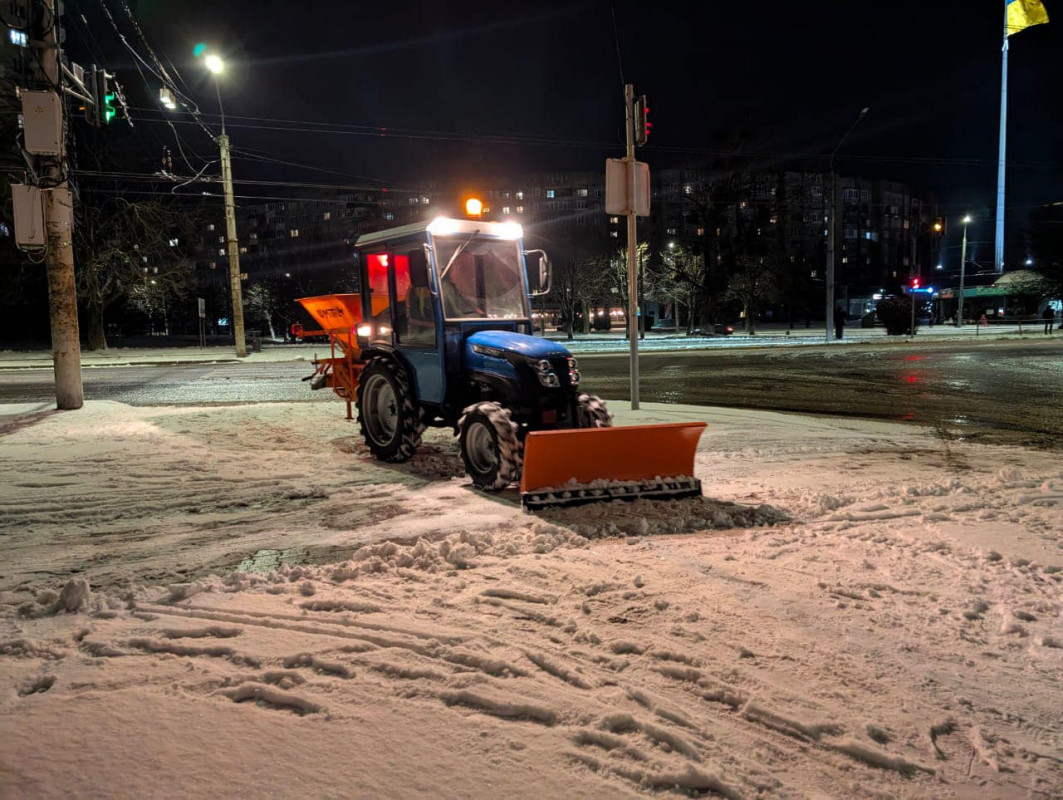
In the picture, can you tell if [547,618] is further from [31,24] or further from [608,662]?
[31,24]

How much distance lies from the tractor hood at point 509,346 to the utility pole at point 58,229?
786 cm

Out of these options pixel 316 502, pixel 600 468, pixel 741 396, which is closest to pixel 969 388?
pixel 741 396

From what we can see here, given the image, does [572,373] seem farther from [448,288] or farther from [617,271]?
[617,271]

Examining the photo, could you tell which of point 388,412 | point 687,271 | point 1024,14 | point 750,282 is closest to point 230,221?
point 388,412

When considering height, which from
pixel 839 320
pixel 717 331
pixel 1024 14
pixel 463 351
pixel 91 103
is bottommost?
pixel 463 351

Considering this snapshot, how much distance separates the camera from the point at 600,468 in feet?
20.2

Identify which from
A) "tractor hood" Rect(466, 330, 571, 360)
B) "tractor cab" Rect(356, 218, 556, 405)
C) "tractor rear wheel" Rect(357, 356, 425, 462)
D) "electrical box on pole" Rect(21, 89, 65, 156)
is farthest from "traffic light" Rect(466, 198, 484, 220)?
"electrical box on pole" Rect(21, 89, 65, 156)

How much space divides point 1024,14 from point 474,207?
7374 centimetres

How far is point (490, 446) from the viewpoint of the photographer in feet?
22.3

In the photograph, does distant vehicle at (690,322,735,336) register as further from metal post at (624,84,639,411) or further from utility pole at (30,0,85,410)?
utility pole at (30,0,85,410)

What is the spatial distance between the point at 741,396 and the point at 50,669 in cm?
1297

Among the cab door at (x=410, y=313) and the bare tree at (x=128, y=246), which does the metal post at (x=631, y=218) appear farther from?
the bare tree at (x=128, y=246)

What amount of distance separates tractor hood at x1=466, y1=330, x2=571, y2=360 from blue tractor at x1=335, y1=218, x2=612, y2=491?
0.01 meters

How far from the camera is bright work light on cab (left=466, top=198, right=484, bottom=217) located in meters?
7.91
